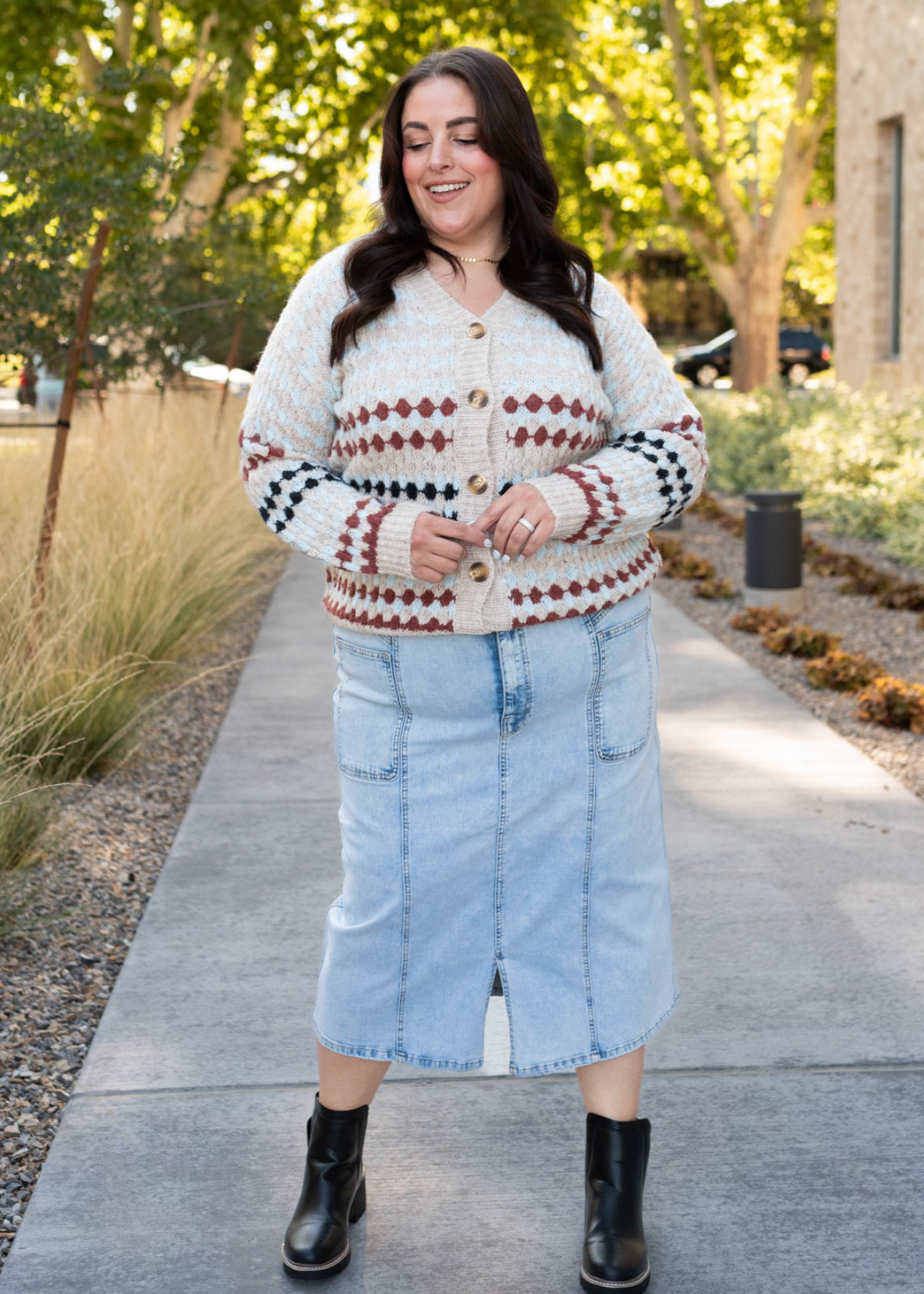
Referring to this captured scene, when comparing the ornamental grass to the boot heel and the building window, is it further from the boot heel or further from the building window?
the building window

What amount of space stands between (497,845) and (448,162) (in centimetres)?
106

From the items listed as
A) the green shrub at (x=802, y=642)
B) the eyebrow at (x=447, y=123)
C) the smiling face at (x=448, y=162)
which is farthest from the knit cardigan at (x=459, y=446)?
the green shrub at (x=802, y=642)

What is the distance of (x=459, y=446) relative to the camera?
2262 millimetres

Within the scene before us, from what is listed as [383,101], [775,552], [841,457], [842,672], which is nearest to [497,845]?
[842,672]

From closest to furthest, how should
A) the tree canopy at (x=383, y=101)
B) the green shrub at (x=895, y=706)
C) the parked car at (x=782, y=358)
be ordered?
the green shrub at (x=895, y=706) < the tree canopy at (x=383, y=101) < the parked car at (x=782, y=358)

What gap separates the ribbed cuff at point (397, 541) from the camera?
2.21 metres

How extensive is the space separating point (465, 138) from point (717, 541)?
9641 millimetres

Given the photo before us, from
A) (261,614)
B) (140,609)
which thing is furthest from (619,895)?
(261,614)

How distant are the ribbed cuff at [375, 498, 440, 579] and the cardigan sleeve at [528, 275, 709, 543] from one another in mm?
196

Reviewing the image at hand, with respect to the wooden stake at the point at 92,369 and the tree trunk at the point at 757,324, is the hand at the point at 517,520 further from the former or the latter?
the tree trunk at the point at 757,324

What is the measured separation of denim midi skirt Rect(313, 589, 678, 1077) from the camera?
2.32 meters

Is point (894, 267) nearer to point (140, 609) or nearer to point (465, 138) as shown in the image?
point (140, 609)

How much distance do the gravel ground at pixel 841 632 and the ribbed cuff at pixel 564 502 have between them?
318 cm

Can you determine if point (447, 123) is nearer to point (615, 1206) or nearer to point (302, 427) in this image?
point (302, 427)
